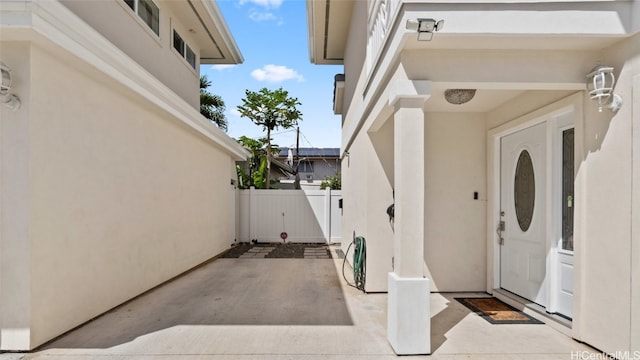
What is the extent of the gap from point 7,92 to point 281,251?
814 centimetres

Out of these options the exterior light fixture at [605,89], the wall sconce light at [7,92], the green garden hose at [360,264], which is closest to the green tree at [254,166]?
the green garden hose at [360,264]

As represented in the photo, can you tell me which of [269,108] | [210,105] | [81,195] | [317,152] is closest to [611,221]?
[81,195]

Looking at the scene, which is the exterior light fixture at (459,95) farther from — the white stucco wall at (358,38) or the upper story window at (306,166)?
the upper story window at (306,166)

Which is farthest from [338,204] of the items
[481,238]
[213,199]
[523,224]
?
[523,224]

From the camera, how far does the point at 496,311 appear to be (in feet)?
16.8

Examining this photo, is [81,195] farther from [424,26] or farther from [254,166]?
[254,166]

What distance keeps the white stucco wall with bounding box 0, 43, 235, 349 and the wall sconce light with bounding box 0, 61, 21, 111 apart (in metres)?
0.09

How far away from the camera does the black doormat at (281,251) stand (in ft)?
33.2

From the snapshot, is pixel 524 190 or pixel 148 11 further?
pixel 148 11

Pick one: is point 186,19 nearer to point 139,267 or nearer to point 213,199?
point 213,199

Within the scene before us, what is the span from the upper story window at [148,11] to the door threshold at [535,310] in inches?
306

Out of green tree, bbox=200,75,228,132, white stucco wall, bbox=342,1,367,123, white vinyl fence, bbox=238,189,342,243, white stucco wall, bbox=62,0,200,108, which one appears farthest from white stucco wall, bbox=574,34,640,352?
green tree, bbox=200,75,228,132

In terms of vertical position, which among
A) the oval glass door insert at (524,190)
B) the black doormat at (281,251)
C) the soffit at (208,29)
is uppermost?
the soffit at (208,29)

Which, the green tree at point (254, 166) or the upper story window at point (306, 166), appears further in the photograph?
the upper story window at point (306, 166)
